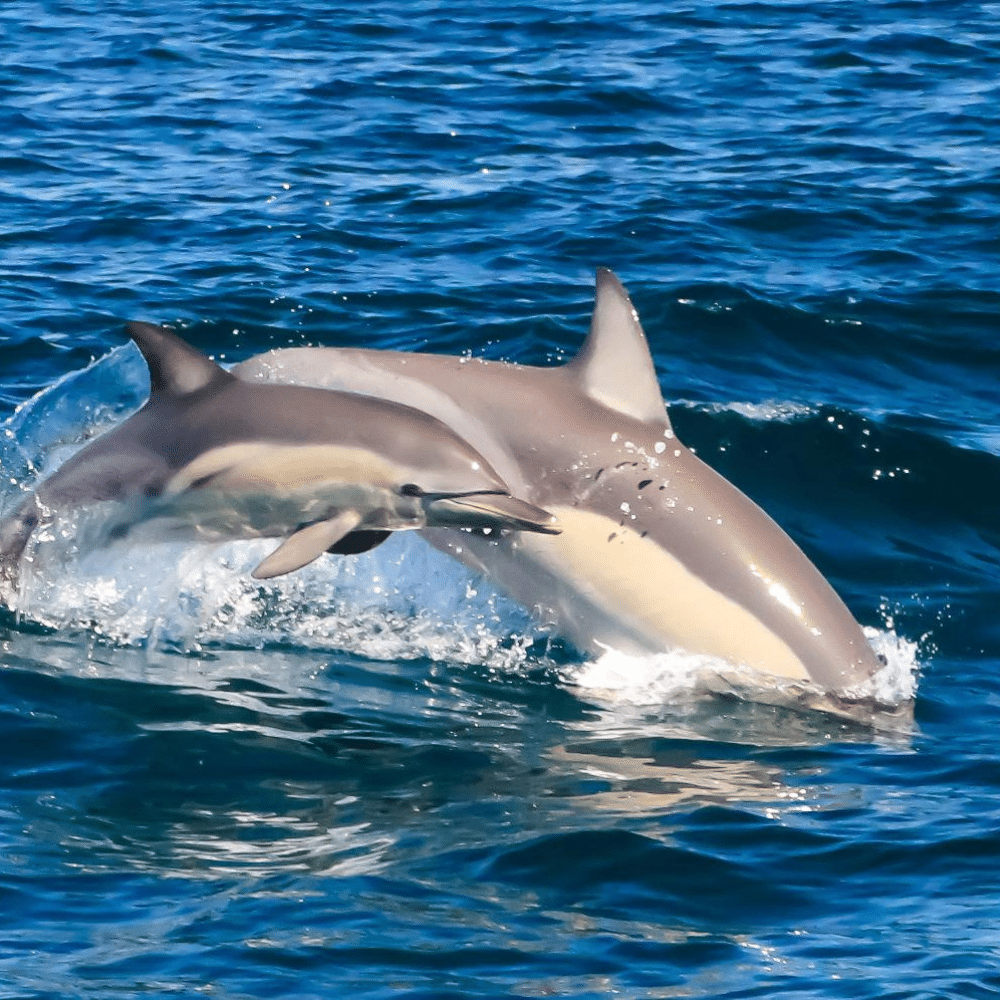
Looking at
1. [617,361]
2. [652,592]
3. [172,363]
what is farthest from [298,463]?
[652,592]

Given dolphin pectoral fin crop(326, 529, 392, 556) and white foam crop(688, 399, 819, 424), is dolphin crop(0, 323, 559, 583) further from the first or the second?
white foam crop(688, 399, 819, 424)

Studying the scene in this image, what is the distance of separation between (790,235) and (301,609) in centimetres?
880

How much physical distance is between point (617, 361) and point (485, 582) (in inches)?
63.3

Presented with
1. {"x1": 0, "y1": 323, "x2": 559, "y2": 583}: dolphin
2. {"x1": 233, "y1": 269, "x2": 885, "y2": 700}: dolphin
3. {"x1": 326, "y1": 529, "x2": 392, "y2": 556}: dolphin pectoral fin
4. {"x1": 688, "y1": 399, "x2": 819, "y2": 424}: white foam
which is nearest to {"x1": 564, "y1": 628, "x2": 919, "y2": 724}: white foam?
{"x1": 233, "y1": 269, "x2": 885, "y2": 700}: dolphin

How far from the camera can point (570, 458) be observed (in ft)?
33.2

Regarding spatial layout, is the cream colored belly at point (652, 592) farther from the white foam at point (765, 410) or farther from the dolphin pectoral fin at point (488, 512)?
the white foam at point (765, 410)

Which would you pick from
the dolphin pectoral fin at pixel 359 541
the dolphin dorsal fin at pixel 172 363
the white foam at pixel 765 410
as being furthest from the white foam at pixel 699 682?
the white foam at pixel 765 410

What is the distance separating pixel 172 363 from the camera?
9445 millimetres

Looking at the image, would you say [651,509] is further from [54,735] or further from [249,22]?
[249,22]

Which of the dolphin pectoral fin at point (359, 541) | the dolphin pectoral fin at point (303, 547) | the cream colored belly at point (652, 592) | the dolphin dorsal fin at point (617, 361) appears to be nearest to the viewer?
the dolphin pectoral fin at point (303, 547)

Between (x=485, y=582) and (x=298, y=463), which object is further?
(x=485, y=582)

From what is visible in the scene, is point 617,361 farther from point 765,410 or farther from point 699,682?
point 765,410

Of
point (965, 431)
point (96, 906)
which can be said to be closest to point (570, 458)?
point (96, 906)

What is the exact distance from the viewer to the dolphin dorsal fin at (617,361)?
391 inches
